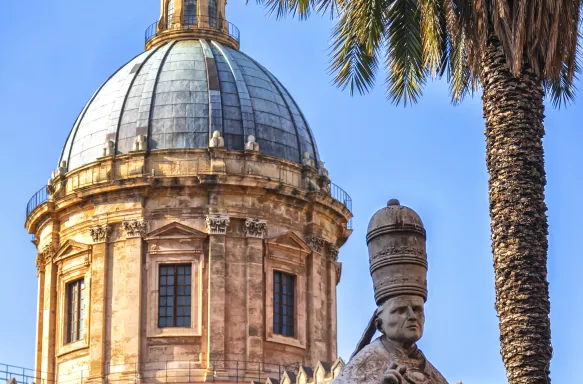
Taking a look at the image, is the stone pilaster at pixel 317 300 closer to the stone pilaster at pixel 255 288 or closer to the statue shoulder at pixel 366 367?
the stone pilaster at pixel 255 288

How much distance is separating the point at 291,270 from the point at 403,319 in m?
42.2

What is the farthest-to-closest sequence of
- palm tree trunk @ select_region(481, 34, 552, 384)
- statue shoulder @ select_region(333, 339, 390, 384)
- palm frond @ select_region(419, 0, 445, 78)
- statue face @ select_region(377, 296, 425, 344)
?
palm frond @ select_region(419, 0, 445, 78) → palm tree trunk @ select_region(481, 34, 552, 384) → statue face @ select_region(377, 296, 425, 344) → statue shoulder @ select_region(333, 339, 390, 384)

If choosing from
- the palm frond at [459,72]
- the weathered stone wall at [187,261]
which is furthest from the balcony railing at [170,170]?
the palm frond at [459,72]

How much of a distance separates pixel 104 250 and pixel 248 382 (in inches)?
271

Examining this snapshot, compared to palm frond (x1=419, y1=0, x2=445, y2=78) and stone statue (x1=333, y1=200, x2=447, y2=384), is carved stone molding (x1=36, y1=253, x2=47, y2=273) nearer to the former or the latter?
palm frond (x1=419, y1=0, x2=445, y2=78)

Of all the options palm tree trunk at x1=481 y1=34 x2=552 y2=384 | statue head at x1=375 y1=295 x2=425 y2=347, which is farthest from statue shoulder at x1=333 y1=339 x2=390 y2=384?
palm tree trunk at x1=481 y1=34 x2=552 y2=384

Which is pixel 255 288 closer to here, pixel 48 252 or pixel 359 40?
pixel 48 252

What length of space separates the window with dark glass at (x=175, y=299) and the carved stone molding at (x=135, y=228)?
1387 millimetres

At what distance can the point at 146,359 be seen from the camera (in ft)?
163

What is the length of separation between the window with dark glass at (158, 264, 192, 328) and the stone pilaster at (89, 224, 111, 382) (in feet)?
6.50

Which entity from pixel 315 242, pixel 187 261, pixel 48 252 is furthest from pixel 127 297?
pixel 315 242

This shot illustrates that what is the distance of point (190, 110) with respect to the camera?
172 ft

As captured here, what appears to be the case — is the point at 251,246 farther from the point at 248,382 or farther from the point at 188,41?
the point at 188,41

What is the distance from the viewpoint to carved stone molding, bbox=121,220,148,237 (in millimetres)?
50125
